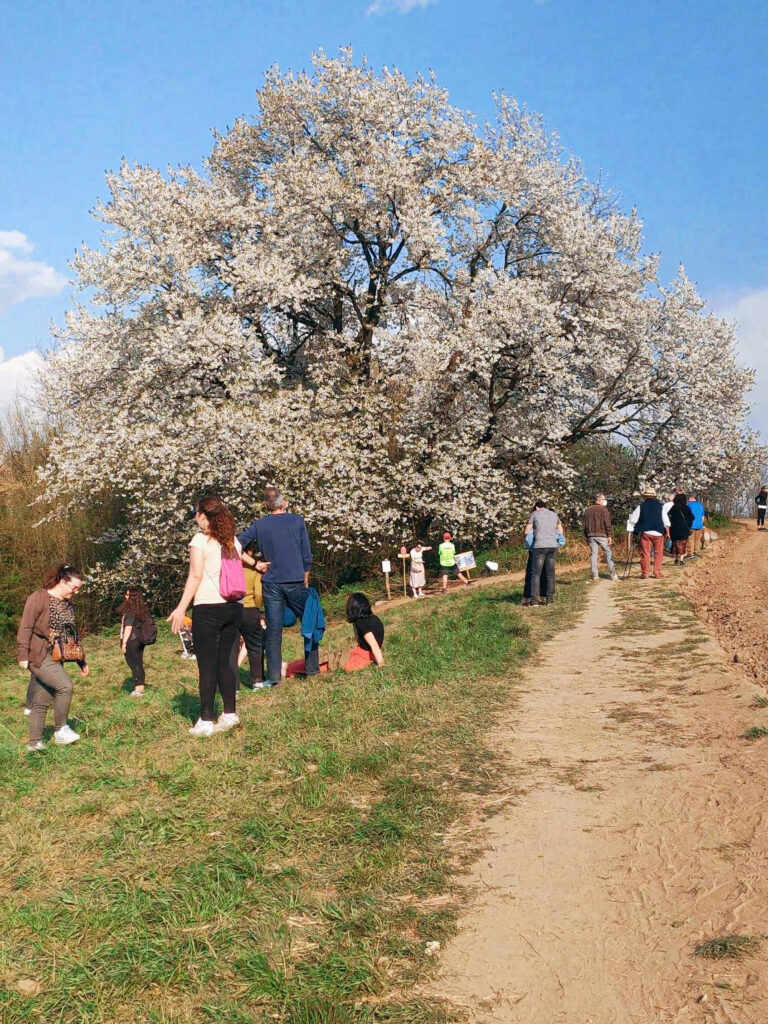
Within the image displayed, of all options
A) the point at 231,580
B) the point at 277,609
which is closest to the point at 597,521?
the point at 277,609

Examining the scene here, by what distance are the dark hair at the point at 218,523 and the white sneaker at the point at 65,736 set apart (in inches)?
91.4

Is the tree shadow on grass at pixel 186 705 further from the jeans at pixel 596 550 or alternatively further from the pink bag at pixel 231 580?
the jeans at pixel 596 550

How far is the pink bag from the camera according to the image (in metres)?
7.52

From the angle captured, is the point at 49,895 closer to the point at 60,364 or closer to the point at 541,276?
the point at 60,364

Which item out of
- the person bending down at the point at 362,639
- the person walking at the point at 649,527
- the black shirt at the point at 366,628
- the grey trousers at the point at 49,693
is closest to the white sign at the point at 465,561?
the person walking at the point at 649,527

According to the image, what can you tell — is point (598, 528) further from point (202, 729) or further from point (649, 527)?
point (202, 729)

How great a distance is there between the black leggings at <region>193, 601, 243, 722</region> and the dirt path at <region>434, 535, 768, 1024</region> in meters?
2.39

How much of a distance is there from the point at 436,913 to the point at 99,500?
76.7 feet

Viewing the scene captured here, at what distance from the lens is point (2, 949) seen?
396 cm

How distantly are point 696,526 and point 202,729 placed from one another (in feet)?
61.8

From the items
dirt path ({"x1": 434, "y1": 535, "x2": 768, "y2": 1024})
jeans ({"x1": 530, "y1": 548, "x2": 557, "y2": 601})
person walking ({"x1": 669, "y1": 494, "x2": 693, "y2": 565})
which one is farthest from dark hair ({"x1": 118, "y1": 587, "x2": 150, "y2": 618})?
person walking ({"x1": 669, "y1": 494, "x2": 693, "y2": 565})

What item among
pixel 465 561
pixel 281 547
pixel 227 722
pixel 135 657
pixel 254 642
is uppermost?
pixel 281 547

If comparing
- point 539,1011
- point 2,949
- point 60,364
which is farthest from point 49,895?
A: point 60,364

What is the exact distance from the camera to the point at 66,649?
8344 mm
